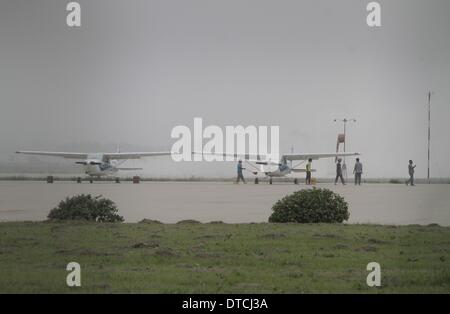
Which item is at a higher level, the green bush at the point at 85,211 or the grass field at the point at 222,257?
the green bush at the point at 85,211

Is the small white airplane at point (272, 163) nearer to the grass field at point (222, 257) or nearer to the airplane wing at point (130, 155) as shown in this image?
the airplane wing at point (130, 155)

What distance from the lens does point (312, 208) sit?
13.9 meters

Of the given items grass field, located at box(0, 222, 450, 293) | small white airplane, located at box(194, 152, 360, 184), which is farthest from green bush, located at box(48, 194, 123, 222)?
small white airplane, located at box(194, 152, 360, 184)

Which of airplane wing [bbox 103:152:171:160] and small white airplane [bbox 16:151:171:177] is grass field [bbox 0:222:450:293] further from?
airplane wing [bbox 103:152:171:160]

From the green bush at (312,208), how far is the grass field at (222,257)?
1.05 meters

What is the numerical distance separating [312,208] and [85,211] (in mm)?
4833

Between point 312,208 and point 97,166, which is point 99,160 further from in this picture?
point 312,208

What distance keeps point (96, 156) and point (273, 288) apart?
43243mm

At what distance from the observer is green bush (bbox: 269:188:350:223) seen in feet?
45.5

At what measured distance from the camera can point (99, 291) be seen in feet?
22.3

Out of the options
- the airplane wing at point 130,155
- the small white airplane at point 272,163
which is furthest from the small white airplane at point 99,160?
the small white airplane at point 272,163

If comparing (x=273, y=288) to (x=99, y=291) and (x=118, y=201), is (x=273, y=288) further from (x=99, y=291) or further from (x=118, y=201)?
(x=118, y=201)

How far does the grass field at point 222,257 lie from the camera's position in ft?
23.6
